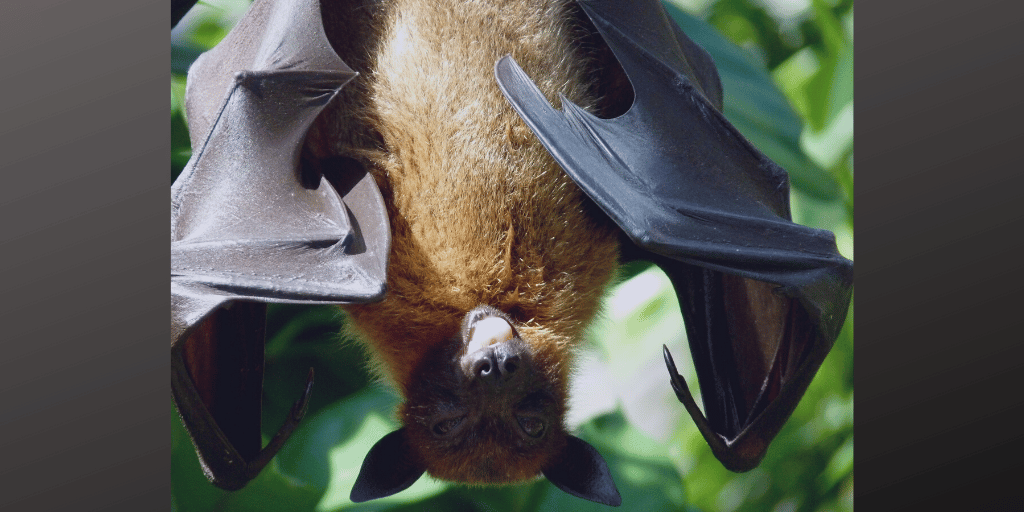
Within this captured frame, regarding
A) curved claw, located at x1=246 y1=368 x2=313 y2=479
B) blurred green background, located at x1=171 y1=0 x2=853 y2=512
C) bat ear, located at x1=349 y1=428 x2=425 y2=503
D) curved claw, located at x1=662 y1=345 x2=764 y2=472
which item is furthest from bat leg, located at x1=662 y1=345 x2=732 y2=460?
curved claw, located at x1=246 y1=368 x2=313 y2=479

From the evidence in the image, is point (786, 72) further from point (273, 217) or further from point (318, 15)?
point (273, 217)

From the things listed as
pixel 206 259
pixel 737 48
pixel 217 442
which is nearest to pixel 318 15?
pixel 206 259

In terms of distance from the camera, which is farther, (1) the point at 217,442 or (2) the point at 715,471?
(2) the point at 715,471

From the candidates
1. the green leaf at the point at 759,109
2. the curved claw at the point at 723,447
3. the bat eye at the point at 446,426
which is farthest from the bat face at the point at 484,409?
the green leaf at the point at 759,109

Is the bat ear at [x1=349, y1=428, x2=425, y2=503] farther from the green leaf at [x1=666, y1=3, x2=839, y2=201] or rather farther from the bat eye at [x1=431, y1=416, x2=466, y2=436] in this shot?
the green leaf at [x1=666, y1=3, x2=839, y2=201]

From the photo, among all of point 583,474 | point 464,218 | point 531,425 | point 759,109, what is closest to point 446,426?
point 531,425

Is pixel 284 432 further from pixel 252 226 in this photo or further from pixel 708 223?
pixel 708 223
